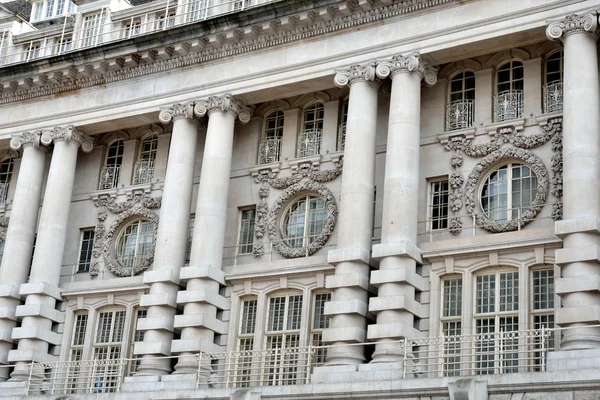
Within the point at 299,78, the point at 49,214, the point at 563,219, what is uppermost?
the point at 299,78

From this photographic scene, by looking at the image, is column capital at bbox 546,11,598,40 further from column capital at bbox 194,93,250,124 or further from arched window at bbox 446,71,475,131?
column capital at bbox 194,93,250,124

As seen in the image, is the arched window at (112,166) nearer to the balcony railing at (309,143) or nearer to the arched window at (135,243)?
the arched window at (135,243)

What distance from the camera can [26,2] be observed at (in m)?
47.8

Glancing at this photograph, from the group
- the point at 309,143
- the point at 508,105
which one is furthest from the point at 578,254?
the point at 309,143

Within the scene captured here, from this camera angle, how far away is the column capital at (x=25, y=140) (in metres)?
38.2

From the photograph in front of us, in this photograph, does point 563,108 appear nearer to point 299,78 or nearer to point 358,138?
point 358,138

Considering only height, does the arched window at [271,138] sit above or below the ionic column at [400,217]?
above

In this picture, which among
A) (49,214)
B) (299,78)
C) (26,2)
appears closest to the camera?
(299,78)

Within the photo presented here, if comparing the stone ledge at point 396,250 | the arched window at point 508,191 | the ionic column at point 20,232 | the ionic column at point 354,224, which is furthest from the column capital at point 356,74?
the ionic column at point 20,232

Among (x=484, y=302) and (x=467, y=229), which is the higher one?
(x=467, y=229)

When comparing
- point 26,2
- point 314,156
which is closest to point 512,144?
point 314,156

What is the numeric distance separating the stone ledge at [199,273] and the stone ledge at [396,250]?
572 centimetres

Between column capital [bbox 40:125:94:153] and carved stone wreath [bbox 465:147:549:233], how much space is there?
1480cm

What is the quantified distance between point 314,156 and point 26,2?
20298 millimetres
